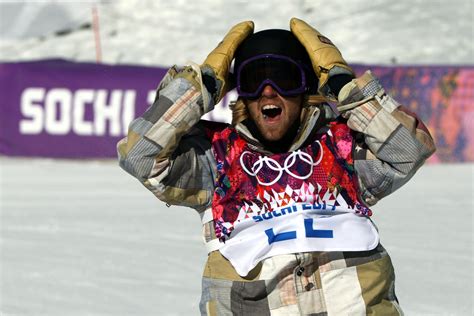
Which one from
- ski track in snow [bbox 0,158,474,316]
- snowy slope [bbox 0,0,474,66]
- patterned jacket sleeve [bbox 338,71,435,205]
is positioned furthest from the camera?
snowy slope [bbox 0,0,474,66]

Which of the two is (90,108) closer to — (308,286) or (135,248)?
(135,248)

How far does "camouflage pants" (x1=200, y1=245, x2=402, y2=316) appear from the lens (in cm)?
303

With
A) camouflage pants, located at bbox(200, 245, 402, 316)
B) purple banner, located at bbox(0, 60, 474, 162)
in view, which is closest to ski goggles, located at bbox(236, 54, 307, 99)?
camouflage pants, located at bbox(200, 245, 402, 316)

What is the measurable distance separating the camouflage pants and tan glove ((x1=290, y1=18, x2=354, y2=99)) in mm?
508

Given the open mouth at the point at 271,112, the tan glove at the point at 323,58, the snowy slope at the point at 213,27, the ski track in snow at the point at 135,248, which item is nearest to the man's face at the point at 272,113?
the open mouth at the point at 271,112

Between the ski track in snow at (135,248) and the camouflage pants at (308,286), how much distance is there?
2354 mm

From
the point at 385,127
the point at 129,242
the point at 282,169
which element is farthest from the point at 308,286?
the point at 129,242

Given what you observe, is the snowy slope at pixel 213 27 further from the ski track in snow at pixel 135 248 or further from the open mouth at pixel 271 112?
the open mouth at pixel 271 112

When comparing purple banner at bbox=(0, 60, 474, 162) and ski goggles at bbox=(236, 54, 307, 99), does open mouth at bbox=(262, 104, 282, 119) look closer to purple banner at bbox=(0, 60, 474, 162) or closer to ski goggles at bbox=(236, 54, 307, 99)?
ski goggles at bbox=(236, 54, 307, 99)

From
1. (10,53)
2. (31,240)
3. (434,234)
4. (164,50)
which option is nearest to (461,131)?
(434,234)

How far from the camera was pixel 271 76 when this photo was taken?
10.3 ft

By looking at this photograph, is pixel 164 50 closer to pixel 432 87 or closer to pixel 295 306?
pixel 432 87

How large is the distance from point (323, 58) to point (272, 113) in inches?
8.8

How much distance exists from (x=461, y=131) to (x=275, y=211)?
1145 centimetres
